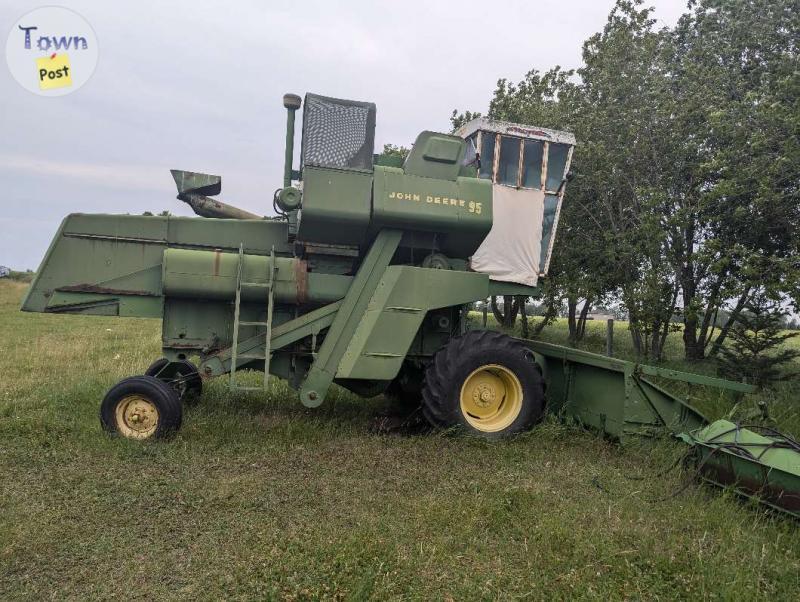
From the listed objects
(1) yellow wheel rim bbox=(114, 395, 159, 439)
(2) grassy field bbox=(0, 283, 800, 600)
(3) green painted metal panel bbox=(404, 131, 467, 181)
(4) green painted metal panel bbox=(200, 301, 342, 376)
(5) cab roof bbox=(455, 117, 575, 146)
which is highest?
(5) cab roof bbox=(455, 117, 575, 146)

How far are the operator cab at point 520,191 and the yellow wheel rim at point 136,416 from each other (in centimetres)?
355

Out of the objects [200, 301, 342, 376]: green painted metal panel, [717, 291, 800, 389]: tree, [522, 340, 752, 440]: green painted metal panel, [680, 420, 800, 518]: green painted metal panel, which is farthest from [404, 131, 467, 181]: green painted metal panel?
[717, 291, 800, 389]: tree

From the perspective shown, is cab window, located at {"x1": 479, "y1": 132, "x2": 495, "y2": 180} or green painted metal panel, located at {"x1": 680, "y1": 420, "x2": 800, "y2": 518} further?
cab window, located at {"x1": 479, "y1": 132, "x2": 495, "y2": 180}

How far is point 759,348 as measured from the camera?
9391mm

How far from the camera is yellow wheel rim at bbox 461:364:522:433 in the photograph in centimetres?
578

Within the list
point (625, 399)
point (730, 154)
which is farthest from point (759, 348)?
point (625, 399)

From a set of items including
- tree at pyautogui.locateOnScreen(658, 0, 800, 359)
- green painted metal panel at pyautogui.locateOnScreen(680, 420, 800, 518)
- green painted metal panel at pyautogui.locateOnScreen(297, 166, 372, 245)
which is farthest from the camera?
tree at pyautogui.locateOnScreen(658, 0, 800, 359)

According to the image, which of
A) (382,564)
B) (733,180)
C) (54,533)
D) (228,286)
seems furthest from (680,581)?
(733,180)

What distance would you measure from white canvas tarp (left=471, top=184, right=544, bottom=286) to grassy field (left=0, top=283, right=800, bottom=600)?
171 centimetres

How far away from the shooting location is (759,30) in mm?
11672

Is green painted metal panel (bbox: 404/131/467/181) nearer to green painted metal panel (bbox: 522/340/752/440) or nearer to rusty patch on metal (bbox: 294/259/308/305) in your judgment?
rusty patch on metal (bbox: 294/259/308/305)

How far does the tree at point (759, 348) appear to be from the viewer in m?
9.17

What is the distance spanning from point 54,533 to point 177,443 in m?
1.67

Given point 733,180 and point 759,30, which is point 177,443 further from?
point 759,30
